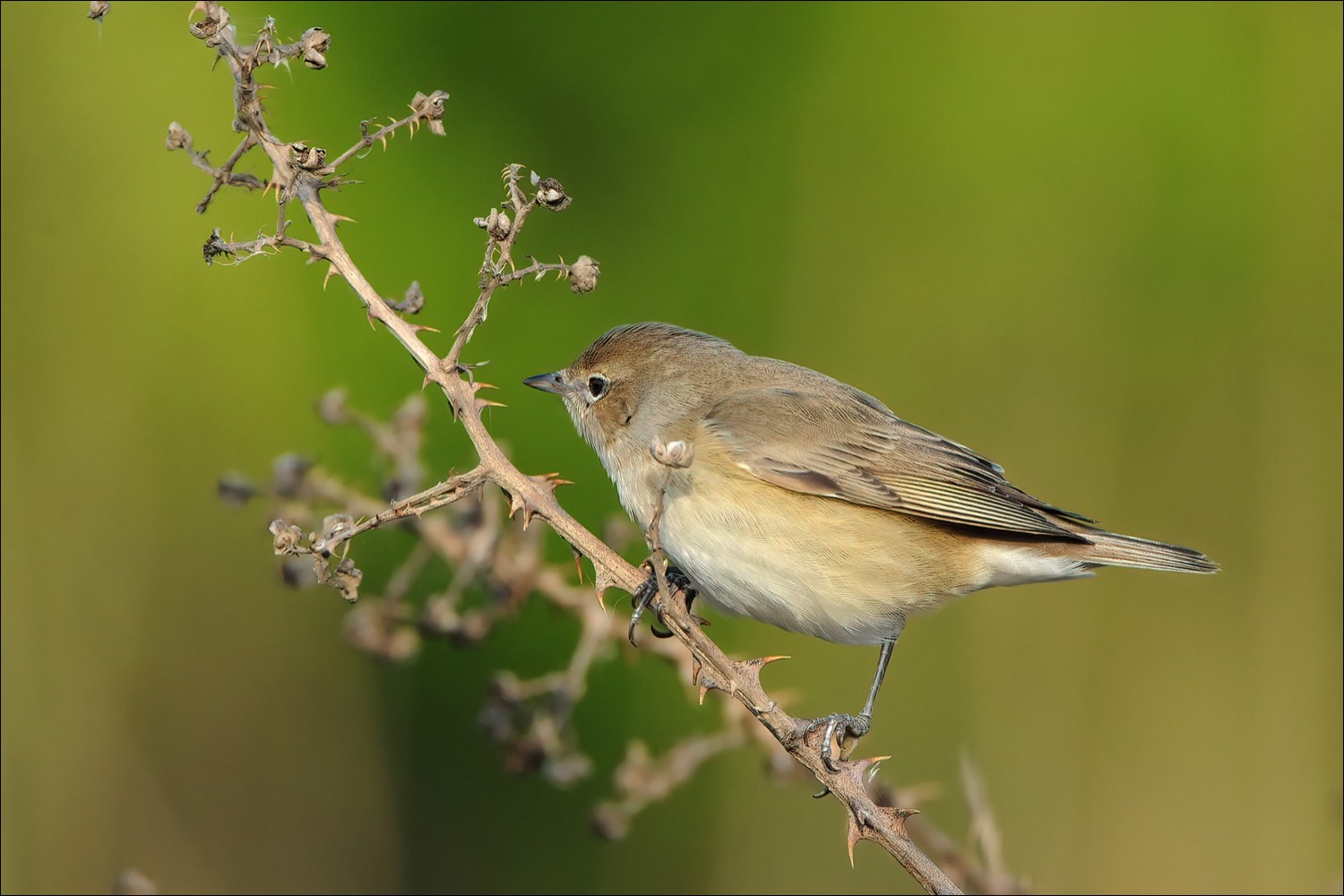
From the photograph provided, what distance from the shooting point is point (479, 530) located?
10.2ft

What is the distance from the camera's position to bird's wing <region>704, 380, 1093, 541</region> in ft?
11.8

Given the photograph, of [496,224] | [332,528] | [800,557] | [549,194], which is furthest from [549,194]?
[800,557]

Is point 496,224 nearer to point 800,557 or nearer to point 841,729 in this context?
point 800,557

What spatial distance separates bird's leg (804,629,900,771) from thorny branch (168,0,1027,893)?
50 mm

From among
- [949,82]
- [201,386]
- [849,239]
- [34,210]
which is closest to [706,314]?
[849,239]

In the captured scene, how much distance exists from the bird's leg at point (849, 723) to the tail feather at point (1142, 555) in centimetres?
67

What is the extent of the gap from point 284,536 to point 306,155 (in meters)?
0.66

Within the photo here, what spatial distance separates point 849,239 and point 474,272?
1498 millimetres

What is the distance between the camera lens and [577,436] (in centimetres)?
447

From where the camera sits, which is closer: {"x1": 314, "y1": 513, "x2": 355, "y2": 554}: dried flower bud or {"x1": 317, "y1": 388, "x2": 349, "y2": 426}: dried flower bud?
{"x1": 314, "y1": 513, "x2": 355, "y2": 554}: dried flower bud

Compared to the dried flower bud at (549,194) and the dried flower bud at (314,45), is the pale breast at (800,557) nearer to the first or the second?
the dried flower bud at (549,194)

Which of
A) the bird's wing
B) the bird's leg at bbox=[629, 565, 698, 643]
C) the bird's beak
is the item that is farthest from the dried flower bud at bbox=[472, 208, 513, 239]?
the bird's beak

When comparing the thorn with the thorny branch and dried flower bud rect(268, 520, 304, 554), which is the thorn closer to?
the thorny branch

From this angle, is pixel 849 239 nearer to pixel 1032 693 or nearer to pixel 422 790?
pixel 1032 693
